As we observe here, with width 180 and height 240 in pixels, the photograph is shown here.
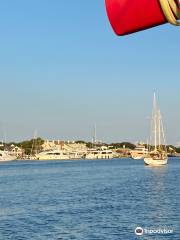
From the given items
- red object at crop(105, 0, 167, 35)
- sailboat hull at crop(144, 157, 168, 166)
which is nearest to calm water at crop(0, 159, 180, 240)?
red object at crop(105, 0, 167, 35)

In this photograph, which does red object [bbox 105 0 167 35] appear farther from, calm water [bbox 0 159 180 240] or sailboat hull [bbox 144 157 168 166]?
sailboat hull [bbox 144 157 168 166]

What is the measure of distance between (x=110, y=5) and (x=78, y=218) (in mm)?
29913

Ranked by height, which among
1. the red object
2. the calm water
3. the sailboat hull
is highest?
the red object

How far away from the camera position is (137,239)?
962 inches

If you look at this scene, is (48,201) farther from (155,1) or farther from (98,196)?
(155,1)

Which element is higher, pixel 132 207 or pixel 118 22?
pixel 118 22

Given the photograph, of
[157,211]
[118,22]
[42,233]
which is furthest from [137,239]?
[118,22]

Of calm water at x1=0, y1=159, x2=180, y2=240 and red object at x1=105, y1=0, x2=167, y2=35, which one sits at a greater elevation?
red object at x1=105, y1=0, x2=167, y2=35

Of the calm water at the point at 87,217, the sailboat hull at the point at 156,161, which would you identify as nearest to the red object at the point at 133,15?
the calm water at the point at 87,217

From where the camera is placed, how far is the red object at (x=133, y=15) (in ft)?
6.07

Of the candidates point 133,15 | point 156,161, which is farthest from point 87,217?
point 156,161

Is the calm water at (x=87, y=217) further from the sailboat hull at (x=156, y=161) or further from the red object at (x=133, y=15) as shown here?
the sailboat hull at (x=156, y=161)

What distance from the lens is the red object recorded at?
1.85 metres

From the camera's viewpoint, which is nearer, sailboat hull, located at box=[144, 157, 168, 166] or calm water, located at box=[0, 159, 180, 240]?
calm water, located at box=[0, 159, 180, 240]
